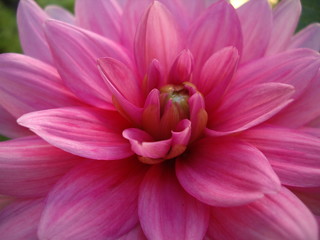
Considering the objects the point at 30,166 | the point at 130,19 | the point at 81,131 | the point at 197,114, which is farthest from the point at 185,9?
the point at 30,166

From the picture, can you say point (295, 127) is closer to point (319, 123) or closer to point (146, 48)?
point (319, 123)

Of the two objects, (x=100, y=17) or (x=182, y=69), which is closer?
(x=182, y=69)

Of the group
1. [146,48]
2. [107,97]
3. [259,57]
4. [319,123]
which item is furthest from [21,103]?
[319,123]

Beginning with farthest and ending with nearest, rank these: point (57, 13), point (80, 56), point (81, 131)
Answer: point (57, 13) < point (80, 56) < point (81, 131)

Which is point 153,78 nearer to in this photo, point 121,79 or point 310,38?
point 121,79

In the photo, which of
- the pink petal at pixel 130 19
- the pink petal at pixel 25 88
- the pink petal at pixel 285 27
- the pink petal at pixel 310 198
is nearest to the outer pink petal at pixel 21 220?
the pink petal at pixel 25 88

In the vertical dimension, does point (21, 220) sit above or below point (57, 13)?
below
